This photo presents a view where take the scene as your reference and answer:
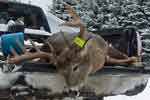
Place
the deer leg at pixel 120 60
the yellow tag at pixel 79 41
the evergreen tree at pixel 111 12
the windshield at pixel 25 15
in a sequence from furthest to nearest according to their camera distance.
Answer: the evergreen tree at pixel 111 12 → the windshield at pixel 25 15 → the deer leg at pixel 120 60 → the yellow tag at pixel 79 41

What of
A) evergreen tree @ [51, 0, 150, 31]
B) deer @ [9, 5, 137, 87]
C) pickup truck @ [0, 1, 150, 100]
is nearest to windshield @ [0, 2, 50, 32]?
pickup truck @ [0, 1, 150, 100]

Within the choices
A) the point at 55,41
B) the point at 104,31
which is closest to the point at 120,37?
the point at 104,31

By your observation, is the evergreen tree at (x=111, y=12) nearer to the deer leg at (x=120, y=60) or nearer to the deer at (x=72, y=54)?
the deer leg at (x=120, y=60)

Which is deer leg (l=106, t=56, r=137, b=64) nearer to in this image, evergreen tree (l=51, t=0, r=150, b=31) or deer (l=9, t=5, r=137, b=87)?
deer (l=9, t=5, r=137, b=87)

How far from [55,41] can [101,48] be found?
50 centimetres

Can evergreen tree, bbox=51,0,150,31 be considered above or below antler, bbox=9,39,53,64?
below

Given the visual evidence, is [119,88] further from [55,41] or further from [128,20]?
[128,20]

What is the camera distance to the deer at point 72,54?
4.45m

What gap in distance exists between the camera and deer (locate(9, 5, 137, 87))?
4.45 m

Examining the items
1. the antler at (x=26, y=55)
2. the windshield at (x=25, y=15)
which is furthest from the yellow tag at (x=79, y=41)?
the windshield at (x=25, y=15)

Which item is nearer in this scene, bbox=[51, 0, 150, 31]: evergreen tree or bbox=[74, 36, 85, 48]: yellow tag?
bbox=[74, 36, 85, 48]: yellow tag

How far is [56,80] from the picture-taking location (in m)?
4.60

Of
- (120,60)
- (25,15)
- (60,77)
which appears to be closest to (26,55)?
(60,77)

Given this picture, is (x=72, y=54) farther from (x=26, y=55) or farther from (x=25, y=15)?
(x=25, y=15)
